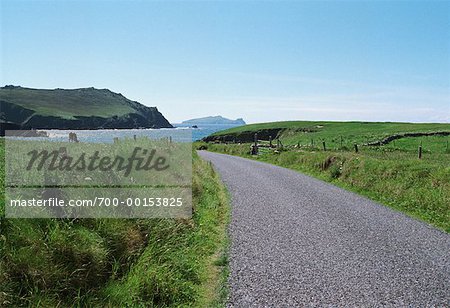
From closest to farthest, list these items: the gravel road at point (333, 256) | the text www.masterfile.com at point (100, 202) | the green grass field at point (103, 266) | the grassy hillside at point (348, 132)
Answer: the green grass field at point (103, 266) < the text www.masterfile.com at point (100, 202) < the gravel road at point (333, 256) < the grassy hillside at point (348, 132)

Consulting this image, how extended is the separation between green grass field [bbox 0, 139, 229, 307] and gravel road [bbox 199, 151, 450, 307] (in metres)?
0.90

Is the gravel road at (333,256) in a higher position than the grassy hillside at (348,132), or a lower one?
lower

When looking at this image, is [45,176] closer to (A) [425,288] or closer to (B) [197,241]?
(B) [197,241]

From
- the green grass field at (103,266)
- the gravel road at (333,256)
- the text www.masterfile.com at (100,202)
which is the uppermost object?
the text www.masterfile.com at (100,202)

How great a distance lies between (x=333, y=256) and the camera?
9.85 m

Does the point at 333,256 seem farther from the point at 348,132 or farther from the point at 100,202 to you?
the point at 348,132

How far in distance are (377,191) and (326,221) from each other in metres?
6.69

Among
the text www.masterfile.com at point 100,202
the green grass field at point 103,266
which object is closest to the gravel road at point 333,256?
the green grass field at point 103,266

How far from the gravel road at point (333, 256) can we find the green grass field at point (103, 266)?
90cm

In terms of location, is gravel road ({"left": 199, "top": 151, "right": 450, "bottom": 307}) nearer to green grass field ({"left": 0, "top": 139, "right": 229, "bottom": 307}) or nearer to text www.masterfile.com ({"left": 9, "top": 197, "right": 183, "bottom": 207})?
green grass field ({"left": 0, "top": 139, "right": 229, "bottom": 307})

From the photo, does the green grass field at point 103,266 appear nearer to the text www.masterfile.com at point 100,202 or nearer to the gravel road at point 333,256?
the text www.masterfile.com at point 100,202

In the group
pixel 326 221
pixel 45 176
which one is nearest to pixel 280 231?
pixel 326 221

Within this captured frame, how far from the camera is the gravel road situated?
7535mm

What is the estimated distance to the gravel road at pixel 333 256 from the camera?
7.54 m
